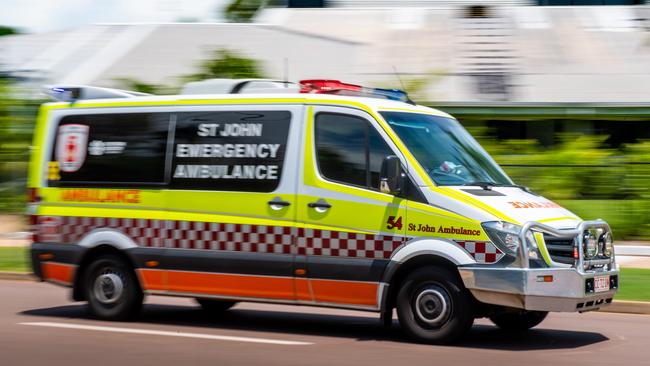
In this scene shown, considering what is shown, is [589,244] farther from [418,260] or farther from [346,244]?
[346,244]

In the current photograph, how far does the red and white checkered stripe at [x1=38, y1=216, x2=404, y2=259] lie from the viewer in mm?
9484

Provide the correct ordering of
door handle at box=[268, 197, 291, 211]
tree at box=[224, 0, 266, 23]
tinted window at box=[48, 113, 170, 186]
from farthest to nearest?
tree at box=[224, 0, 266, 23] < tinted window at box=[48, 113, 170, 186] < door handle at box=[268, 197, 291, 211]

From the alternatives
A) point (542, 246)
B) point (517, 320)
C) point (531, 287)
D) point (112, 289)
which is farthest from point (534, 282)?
point (112, 289)

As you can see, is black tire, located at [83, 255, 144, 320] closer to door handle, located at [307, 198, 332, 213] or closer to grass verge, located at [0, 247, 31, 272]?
door handle, located at [307, 198, 332, 213]

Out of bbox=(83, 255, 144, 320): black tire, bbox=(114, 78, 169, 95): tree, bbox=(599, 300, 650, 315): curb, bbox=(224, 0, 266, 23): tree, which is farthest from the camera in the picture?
bbox=(224, 0, 266, 23): tree

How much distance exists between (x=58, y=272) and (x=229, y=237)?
80.2 inches

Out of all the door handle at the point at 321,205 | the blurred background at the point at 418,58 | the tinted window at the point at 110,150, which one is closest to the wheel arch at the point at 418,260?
the door handle at the point at 321,205

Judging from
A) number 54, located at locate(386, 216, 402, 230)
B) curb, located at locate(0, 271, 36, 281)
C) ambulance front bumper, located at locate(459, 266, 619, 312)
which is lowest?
curb, located at locate(0, 271, 36, 281)

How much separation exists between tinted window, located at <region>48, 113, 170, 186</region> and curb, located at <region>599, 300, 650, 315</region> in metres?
5.09

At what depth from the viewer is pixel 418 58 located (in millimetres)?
32625

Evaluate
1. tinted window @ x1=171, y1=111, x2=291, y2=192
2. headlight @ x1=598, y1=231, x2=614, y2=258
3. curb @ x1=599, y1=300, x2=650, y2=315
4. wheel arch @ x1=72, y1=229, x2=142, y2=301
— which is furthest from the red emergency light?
curb @ x1=599, y1=300, x2=650, y2=315

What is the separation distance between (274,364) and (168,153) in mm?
2947

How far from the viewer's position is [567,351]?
30.2 ft

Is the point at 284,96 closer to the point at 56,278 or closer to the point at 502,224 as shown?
the point at 502,224
